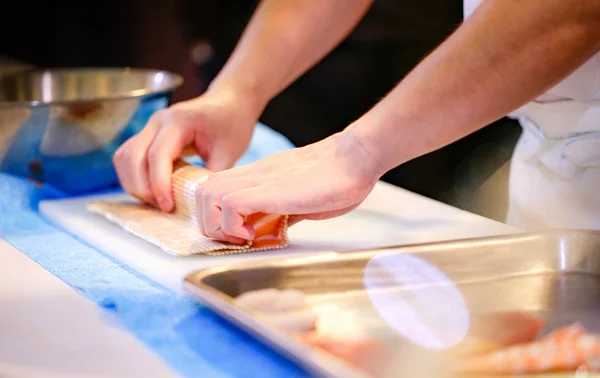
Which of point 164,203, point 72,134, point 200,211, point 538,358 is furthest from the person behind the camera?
point 72,134

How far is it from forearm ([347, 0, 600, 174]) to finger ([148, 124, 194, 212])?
0.28m

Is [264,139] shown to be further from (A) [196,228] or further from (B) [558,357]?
(B) [558,357]

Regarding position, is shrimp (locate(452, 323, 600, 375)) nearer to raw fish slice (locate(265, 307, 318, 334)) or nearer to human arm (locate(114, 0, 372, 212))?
raw fish slice (locate(265, 307, 318, 334))

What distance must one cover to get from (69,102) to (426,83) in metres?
0.52

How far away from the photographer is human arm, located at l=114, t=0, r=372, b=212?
103cm

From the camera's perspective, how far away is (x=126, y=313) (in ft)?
2.20

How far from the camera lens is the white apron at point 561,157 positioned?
0.95 metres

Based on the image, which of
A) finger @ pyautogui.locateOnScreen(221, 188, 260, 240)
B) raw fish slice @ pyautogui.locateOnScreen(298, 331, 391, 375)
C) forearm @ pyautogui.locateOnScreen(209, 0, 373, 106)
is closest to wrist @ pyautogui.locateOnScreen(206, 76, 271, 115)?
forearm @ pyautogui.locateOnScreen(209, 0, 373, 106)

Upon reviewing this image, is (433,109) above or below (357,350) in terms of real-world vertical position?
above

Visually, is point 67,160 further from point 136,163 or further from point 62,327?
point 62,327

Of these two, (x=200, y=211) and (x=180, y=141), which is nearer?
→ (x=200, y=211)

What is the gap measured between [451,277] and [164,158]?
1.42 ft

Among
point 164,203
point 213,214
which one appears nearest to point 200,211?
point 213,214

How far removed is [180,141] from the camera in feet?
3.45
